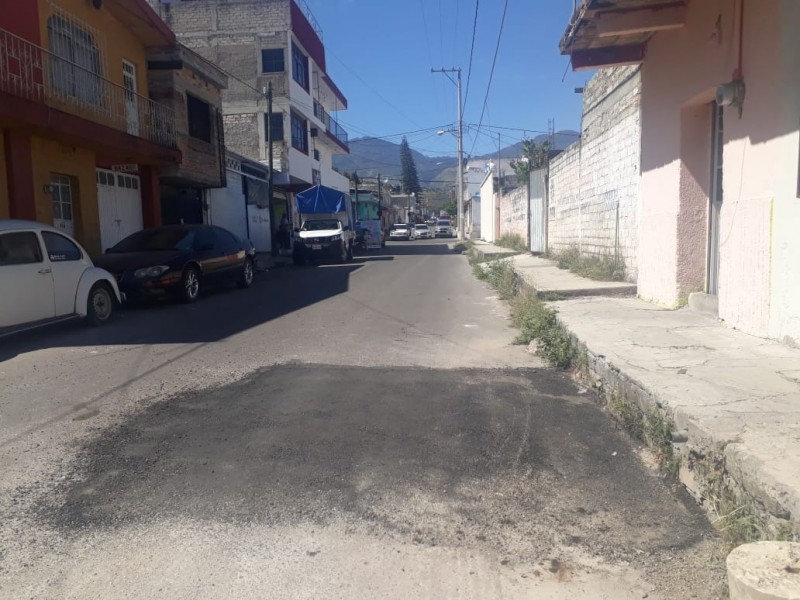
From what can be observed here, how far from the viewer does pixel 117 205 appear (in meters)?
17.5

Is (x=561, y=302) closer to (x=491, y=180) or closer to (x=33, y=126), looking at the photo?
(x=33, y=126)

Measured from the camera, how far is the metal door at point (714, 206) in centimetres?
813

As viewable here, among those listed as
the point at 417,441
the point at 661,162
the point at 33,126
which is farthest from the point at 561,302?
the point at 33,126

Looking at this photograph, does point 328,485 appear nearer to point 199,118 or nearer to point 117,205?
point 117,205

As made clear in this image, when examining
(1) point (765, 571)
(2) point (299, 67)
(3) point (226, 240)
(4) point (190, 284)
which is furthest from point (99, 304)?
(2) point (299, 67)

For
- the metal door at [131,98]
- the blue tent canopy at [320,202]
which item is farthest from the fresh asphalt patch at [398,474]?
the blue tent canopy at [320,202]

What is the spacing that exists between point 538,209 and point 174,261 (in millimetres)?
14411

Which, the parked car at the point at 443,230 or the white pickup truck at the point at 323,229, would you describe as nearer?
the white pickup truck at the point at 323,229

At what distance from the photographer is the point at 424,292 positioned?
1419 centimetres

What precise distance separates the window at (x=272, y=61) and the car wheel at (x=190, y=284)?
23226 millimetres

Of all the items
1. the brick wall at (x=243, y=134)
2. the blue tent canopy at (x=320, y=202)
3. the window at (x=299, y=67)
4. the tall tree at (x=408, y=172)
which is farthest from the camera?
the tall tree at (x=408, y=172)

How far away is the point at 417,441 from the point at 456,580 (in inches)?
66.7

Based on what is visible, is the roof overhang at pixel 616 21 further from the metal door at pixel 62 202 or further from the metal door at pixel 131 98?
the metal door at pixel 131 98

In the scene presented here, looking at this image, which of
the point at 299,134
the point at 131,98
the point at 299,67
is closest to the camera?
the point at 131,98
